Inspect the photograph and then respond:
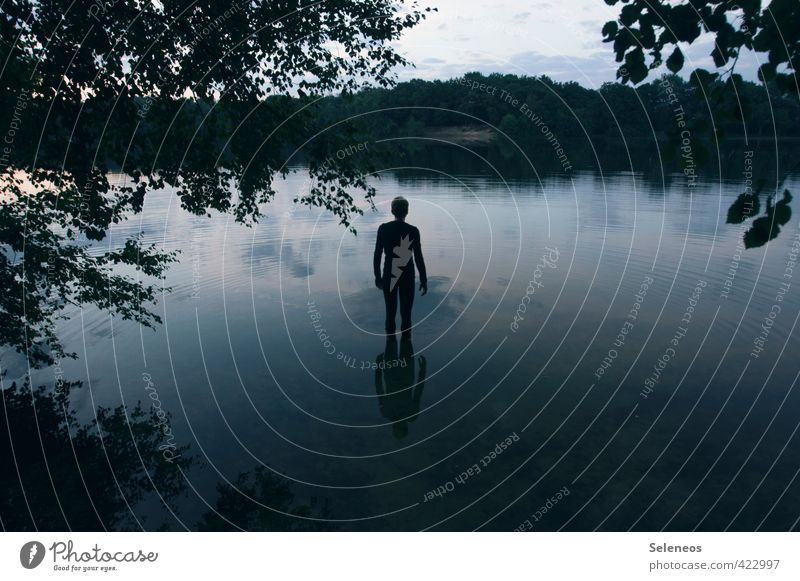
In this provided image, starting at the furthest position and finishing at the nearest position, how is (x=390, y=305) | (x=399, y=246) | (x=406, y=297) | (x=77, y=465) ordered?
1. (x=390, y=305)
2. (x=406, y=297)
3. (x=399, y=246)
4. (x=77, y=465)

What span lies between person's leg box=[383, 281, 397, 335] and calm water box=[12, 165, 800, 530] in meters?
0.54

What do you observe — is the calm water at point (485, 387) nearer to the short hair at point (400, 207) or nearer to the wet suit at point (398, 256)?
the wet suit at point (398, 256)

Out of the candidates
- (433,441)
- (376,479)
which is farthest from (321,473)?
(433,441)

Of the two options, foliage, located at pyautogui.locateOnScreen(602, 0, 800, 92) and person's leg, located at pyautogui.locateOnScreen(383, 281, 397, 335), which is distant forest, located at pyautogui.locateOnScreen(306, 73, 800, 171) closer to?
person's leg, located at pyautogui.locateOnScreen(383, 281, 397, 335)

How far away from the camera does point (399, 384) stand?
9430 mm

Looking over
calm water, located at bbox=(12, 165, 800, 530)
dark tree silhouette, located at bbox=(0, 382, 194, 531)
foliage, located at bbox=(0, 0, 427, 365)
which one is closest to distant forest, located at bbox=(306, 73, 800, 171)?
calm water, located at bbox=(12, 165, 800, 530)

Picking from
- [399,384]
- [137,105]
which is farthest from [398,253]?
[137,105]

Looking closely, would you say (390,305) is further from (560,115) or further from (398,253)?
(560,115)

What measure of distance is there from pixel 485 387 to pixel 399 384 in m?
1.53

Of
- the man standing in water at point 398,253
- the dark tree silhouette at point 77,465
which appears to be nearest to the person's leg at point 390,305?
the man standing in water at point 398,253

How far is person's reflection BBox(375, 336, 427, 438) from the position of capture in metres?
8.35

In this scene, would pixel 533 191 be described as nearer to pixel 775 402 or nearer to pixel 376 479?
pixel 775 402

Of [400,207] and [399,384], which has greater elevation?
[400,207]

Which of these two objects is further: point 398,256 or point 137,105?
point 398,256
